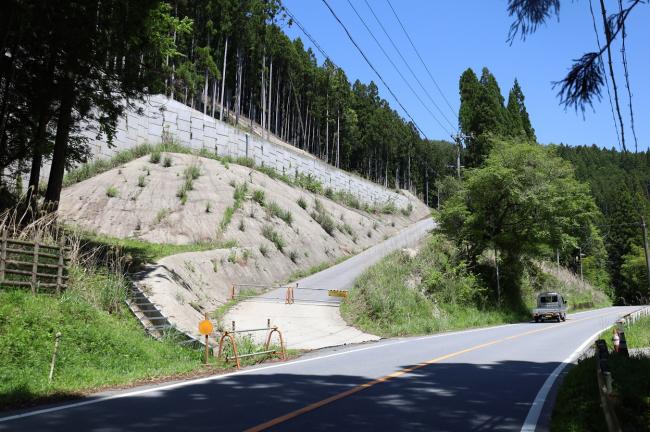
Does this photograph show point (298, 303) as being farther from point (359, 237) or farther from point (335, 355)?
point (359, 237)

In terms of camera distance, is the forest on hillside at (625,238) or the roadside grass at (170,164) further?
the forest on hillside at (625,238)

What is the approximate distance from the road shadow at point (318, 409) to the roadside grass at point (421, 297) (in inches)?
460

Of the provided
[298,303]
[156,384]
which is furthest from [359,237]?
[156,384]

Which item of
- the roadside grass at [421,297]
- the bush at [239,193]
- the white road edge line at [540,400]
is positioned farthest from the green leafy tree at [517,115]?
the white road edge line at [540,400]

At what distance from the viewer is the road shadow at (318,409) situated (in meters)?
6.27

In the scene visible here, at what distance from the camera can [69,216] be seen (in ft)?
85.9

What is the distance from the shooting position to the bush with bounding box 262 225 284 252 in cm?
3147

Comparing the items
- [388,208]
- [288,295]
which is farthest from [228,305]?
[388,208]

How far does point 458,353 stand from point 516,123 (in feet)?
175

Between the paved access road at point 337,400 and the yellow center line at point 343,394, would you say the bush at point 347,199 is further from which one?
the paved access road at point 337,400

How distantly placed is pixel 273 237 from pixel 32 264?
64.0 feet

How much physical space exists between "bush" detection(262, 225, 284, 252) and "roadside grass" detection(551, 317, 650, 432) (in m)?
23.7

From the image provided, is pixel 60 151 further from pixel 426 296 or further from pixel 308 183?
pixel 308 183

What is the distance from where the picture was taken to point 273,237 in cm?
3166
